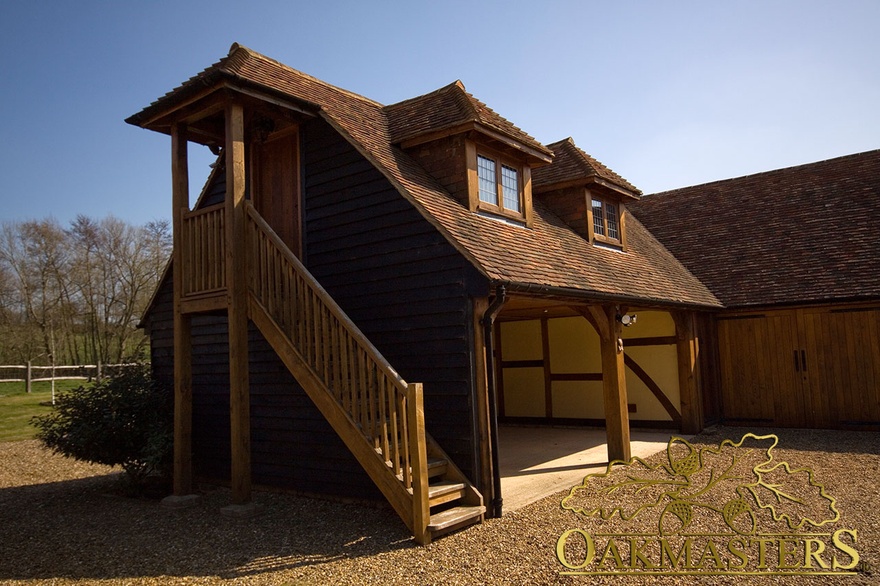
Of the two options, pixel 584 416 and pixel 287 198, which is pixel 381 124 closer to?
pixel 287 198

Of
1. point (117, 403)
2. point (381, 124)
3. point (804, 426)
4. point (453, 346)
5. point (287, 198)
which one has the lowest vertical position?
point (804, 426)

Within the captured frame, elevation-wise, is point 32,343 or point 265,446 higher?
point 32,343

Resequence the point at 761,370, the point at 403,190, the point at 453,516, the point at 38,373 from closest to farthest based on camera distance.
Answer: the point at 453,516 → the point at 403,190 → the point at 761,370 → the point at 38,373

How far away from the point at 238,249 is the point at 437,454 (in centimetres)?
348

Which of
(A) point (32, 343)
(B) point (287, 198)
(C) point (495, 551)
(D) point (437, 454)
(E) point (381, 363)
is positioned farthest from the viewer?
(A) point (32, 343)

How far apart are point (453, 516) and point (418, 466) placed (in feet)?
2.65

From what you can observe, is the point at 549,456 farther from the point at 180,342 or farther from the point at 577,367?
the point at 180,342

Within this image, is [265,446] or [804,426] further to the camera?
[804,426]

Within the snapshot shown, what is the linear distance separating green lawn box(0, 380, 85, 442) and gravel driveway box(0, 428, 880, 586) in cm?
801

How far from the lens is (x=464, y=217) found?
8453mm

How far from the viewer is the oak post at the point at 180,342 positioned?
8.39 metres

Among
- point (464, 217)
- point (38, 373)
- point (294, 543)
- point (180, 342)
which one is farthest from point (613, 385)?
point (38, 373)

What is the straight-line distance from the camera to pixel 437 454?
286 inches

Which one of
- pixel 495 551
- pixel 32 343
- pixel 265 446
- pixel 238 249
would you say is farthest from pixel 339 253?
pixel 32 343
